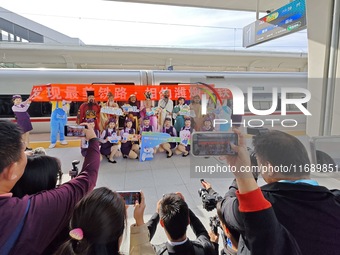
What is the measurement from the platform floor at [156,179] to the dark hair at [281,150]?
6.22ft

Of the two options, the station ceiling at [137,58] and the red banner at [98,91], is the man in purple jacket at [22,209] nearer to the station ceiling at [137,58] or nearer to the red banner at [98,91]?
the red banner at [98,91]

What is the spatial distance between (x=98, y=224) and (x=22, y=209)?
1.00 ft

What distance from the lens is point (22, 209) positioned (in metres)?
0.98

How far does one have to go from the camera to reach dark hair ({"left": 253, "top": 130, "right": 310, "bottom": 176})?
3.48 ft

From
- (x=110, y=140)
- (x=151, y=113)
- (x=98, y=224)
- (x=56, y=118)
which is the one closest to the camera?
(x=98, y=224)

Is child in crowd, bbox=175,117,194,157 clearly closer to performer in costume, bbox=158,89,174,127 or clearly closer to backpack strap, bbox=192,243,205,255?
performer in costume, bbox=158,89,174,127

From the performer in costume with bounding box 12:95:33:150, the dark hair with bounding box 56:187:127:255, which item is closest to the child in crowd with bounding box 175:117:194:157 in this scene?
the performer in costume with bounding box 12:95:33:150

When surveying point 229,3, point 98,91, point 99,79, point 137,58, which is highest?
point 137,58

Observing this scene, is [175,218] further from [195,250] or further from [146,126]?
[146,126]

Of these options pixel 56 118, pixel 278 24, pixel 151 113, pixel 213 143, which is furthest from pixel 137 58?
pixel 213 143

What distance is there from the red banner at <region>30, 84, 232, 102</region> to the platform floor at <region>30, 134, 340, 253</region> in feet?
4.37

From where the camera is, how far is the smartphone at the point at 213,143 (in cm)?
96

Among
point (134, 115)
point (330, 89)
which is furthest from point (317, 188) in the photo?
point (134, 115)

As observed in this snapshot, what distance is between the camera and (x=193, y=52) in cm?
1620
